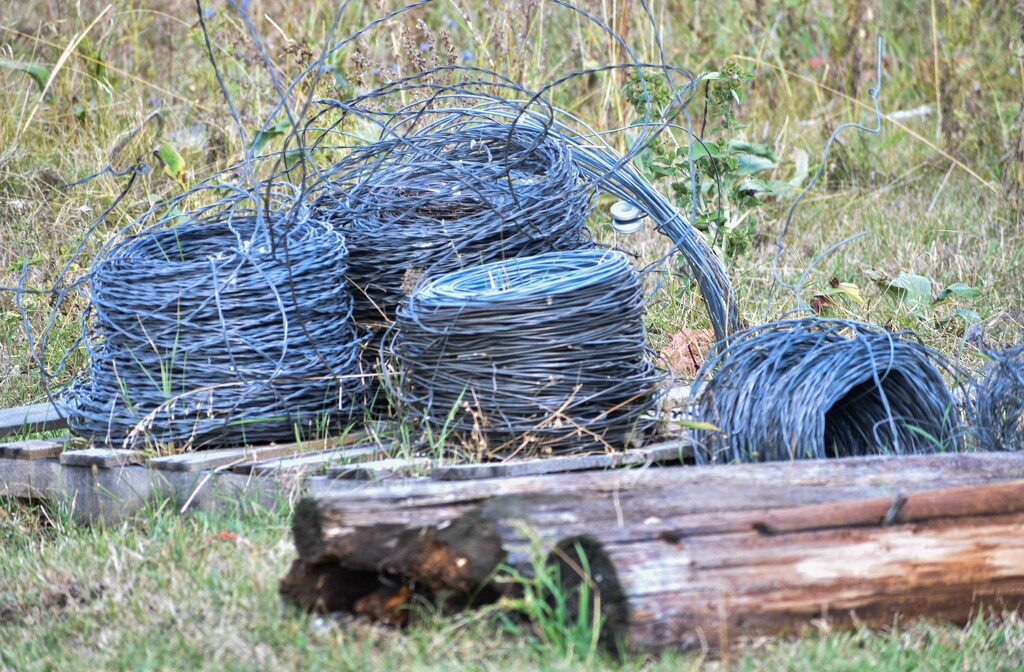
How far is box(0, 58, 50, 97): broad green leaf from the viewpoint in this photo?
6.09 metres

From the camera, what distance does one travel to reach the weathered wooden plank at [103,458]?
326cm

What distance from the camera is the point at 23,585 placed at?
9.11 feet

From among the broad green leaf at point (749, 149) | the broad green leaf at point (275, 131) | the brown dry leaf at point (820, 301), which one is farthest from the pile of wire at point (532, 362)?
the broad green leaf at point (275, 131)

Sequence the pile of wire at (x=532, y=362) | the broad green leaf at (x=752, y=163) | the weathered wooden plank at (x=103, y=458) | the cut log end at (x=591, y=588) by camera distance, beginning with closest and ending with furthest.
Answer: the cut log end at (x=591, y=588)
the pile of wire at (x=532, y=362)
the weathered wooden plank at (x=103, y=458)
the broad green leaf at (x=752, y=163)

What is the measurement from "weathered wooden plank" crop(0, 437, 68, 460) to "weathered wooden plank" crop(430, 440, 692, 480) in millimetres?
1282

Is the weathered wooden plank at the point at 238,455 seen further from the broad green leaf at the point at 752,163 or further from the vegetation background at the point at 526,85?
the broad green leaf at the point at 752,163

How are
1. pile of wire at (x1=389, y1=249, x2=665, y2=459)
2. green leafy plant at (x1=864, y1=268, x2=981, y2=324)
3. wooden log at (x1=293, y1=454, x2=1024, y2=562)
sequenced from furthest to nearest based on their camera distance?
green leafy plant at (x1=864, y1=268, x2=981, y2=324) → pile of wire at (x1=389, y1=249, x2=665, y2=459) → wooden log at (x1=293, y1=454, x2=1024, y2=562)

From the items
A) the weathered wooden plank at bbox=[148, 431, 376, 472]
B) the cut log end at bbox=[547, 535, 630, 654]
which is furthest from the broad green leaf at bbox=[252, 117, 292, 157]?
the cut log end at bbox=[547, 535, 630, 654]

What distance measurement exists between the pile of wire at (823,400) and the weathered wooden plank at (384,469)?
77 centimetres

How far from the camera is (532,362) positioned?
10.2 feet

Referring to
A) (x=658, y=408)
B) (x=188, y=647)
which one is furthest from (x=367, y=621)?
(x=658, y=408)

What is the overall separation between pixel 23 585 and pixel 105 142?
3942 millimetres

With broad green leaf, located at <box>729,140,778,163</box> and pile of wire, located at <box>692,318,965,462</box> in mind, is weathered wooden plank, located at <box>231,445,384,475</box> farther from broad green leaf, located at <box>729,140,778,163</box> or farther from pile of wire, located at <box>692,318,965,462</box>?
broad green leaf, located at <box>729,140,778,163</box>

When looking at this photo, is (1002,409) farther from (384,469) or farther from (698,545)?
(384,469)
